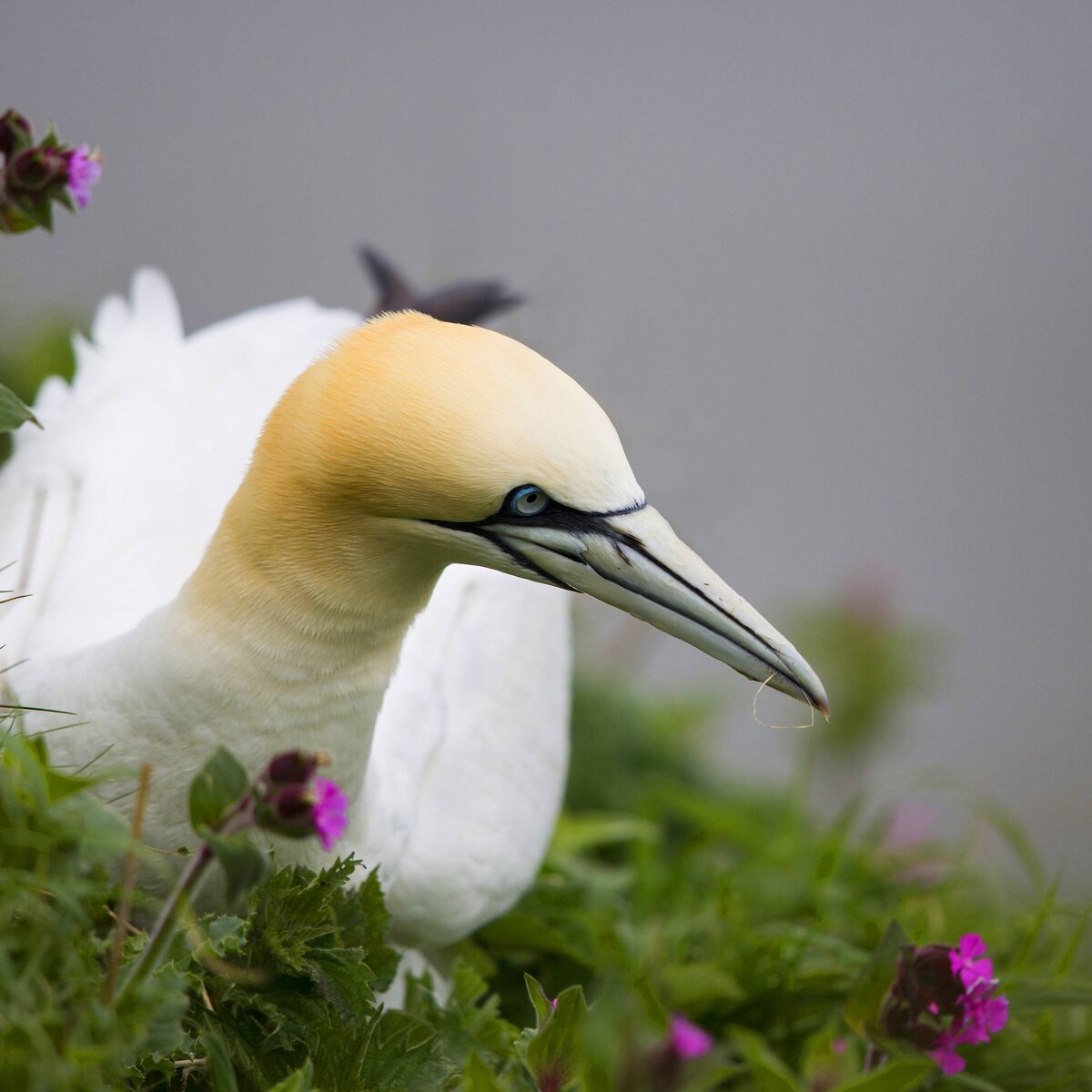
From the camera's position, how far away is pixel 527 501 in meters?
2.22

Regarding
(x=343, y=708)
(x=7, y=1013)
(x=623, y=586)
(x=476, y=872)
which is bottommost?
(x=476, y=872)

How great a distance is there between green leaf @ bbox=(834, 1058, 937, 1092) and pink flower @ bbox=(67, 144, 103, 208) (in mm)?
1977

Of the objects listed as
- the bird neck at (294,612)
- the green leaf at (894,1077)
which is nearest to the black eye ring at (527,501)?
the bird neck at (294,612)

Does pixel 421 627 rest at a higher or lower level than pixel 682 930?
higher

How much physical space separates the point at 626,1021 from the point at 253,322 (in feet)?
10.7

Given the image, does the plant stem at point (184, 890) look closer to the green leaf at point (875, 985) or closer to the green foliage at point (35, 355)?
the green leaf at point (875, 985)

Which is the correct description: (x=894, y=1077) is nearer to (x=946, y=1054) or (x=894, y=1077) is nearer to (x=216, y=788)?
(x=946, y=1054)

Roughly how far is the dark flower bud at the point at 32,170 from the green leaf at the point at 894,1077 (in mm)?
1995

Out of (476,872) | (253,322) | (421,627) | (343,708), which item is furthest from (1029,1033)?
(253,322)

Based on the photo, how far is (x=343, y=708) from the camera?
2.53 m

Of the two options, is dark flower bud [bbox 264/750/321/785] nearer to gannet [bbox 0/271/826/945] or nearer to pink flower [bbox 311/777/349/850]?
pink flower [bbox 311/777/349/850]

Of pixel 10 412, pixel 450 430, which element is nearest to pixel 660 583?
pixel 450 430

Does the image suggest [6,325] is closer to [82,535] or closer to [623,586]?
[82,535]

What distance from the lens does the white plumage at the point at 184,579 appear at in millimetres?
2977
